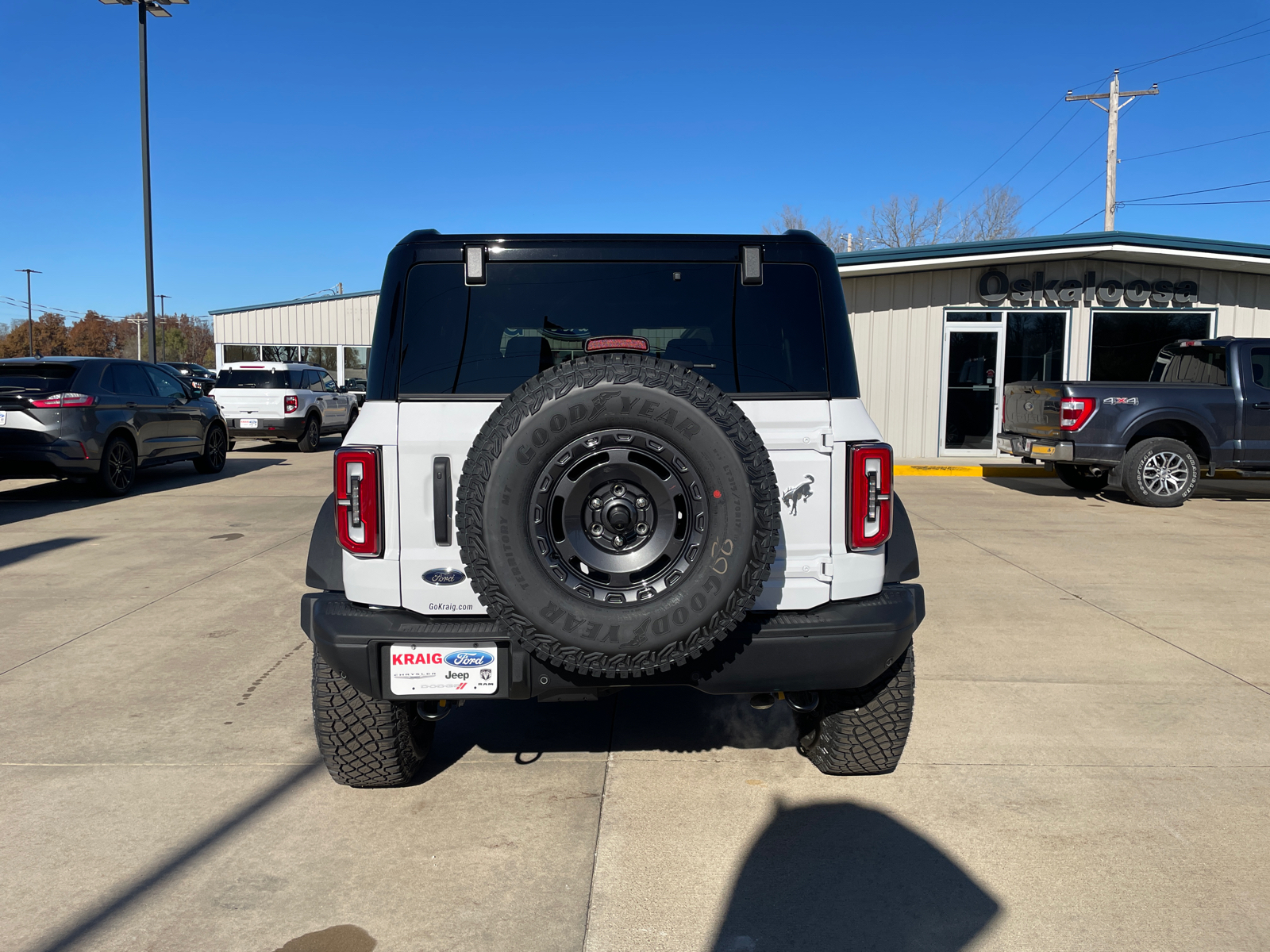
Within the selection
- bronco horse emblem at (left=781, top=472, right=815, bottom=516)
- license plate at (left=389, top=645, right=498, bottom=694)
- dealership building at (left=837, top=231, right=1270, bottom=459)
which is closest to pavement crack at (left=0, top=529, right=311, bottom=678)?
license plate at (left=389, top=645, right=498, bottom=694)

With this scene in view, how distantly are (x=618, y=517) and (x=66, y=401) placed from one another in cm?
1041

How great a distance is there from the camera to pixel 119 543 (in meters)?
8.47

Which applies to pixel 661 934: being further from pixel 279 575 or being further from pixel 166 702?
pixel 279 575

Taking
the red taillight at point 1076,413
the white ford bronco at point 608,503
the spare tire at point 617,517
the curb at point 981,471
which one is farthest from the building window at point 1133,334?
the spare tire at point 617,517

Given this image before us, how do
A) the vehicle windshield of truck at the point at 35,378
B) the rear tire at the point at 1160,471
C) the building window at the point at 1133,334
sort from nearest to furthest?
the vehicle windshield of truck at the point at 35,378
the rear tire at the point at 1160,471
the building window at the point at 1133,334

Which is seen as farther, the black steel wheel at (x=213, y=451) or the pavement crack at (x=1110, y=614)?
the black steel wheel at (x=213, y=451)

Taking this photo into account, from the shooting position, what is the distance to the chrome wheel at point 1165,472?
11008 millimetres

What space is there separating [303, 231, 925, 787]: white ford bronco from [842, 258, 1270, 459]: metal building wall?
13.7 meters

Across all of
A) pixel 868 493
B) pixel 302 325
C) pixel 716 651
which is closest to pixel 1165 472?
pixel 868 493

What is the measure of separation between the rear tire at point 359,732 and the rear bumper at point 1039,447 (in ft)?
31.6

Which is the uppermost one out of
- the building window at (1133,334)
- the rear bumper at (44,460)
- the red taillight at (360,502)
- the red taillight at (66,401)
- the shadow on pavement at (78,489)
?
the building window at (1133,334)

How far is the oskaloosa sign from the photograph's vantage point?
53.2ft

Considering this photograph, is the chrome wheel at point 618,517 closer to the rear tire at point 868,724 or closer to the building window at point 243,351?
the rear tire at point 868,724

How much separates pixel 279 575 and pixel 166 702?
279 centimetres
